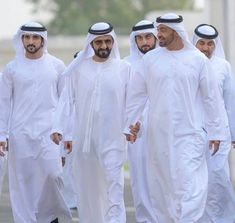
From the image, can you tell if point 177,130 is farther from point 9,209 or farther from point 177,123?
point 9,209

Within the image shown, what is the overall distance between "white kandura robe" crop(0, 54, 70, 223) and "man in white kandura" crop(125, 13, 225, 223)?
1808mm

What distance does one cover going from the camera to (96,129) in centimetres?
1441

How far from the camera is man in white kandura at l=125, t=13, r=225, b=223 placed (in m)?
13.3

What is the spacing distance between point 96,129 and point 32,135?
3.34 ft

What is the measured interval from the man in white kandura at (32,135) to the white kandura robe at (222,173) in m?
1.60

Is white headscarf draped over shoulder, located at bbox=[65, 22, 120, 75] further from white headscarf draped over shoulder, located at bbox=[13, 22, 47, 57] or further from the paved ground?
the paved ground

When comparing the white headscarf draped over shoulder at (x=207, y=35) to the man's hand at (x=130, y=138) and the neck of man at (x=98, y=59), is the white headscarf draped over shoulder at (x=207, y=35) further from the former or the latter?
the man's hand at (x=130, y=138)

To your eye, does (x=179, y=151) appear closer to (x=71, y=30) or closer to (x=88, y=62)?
(x=88, y=62)

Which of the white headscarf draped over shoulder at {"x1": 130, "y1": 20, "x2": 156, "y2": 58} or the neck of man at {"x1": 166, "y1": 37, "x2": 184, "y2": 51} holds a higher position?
the neck of man at {"x1": 166, "y1": 37, "x2": 184, "y2": 51}

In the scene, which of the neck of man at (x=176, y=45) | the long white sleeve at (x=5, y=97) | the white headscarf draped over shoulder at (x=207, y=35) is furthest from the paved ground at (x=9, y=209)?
the neck of man at (x=176, y=45)

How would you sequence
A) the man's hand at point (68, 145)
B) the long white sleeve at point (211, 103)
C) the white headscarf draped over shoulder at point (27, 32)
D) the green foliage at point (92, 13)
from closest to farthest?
the long white sleeve at point (211, 103) → the man's hand at point (68, 145) → the white headscarf draped over shoulder at point (27, 32) → the green foliage at point (92, 13)

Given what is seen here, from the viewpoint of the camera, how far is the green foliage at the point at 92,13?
93.4 metres

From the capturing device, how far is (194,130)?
13461 millimetres

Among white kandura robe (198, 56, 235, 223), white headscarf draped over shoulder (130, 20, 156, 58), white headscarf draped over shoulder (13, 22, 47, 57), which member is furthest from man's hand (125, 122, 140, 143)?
white headscarf draped over shoulder (130, 20, 156, 58)
